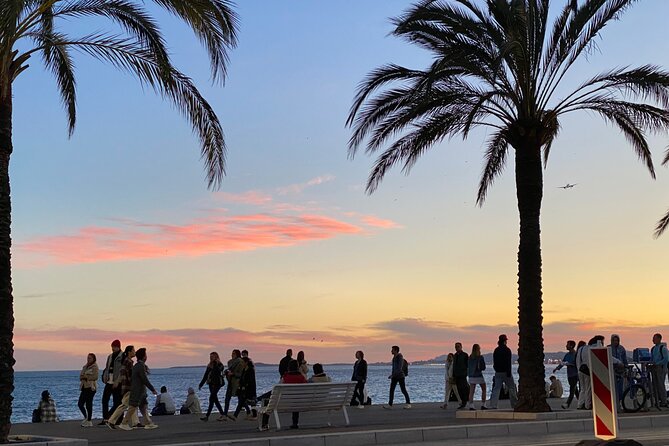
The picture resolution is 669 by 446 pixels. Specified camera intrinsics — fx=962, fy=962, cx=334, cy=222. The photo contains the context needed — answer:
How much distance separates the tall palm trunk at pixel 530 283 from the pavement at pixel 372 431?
2.75ft

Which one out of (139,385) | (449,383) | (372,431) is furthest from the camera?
(449,383)

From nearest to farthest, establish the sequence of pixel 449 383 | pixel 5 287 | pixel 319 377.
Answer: pixel 5 287
pixel 319 377
pixel 449 383

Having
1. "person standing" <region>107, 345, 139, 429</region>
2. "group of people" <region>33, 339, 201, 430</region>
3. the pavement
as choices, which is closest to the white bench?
the pavement

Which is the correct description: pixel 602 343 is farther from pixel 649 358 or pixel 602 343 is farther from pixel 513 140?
pixel 513 140

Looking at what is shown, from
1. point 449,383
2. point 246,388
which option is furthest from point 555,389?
point 246,388

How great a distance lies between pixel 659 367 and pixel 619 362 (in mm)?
1536

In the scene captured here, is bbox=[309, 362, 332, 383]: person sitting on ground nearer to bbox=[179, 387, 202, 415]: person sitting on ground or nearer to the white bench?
the white bench

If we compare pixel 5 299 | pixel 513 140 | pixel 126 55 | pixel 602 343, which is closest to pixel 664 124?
pixel 513 140

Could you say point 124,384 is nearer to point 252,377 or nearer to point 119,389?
point 119,389

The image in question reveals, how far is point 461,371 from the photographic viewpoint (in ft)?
86.1

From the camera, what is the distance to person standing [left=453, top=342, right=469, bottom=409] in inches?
1033

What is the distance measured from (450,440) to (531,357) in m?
4.97

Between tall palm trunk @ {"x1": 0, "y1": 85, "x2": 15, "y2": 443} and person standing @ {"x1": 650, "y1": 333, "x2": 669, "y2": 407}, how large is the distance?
15.2 m

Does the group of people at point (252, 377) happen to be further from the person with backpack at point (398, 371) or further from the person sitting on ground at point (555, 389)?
the person sitting on ground at point (555, 389)
